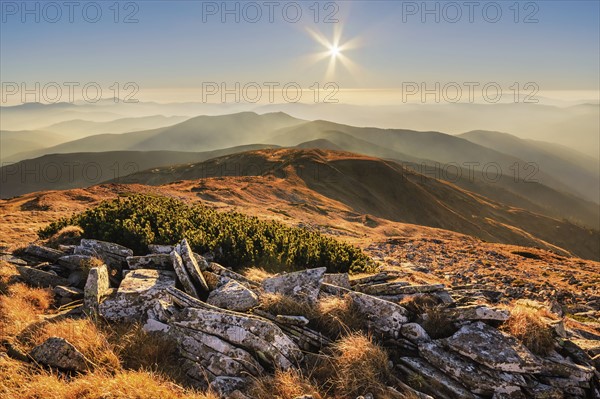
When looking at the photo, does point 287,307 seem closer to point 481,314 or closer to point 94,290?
point 481,314

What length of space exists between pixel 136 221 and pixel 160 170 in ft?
328

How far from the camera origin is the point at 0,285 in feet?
27.3

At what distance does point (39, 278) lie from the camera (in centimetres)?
920

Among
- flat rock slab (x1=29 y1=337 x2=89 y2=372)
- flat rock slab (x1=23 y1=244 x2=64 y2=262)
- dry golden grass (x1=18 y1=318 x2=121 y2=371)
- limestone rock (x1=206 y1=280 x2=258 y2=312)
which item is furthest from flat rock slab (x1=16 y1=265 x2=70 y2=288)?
limestone rock (x1=206 y1=280 x2=258 y2=312)

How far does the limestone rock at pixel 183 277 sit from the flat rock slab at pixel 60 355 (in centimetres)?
247

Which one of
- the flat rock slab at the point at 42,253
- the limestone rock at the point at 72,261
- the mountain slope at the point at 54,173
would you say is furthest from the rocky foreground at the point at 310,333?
the mountain slope at the point at 54,173

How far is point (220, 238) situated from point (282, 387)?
6.95m

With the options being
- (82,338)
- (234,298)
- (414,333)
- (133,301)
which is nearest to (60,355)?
(82,338)

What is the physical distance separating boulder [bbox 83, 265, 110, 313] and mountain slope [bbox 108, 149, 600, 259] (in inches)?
2023

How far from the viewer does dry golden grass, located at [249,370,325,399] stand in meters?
5.62

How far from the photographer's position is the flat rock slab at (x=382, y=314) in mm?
7273

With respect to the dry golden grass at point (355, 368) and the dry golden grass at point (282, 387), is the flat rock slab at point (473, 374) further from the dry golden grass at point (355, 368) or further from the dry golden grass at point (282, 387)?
the dry golden grass at point (282, 387)

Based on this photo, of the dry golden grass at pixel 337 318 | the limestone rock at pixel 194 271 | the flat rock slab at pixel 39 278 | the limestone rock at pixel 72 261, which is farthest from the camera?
the limestone rock at pixel 72 261

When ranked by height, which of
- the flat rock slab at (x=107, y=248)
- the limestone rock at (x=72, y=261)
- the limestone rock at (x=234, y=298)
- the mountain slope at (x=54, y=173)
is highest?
the mountain slope at (x=54, y=173)
